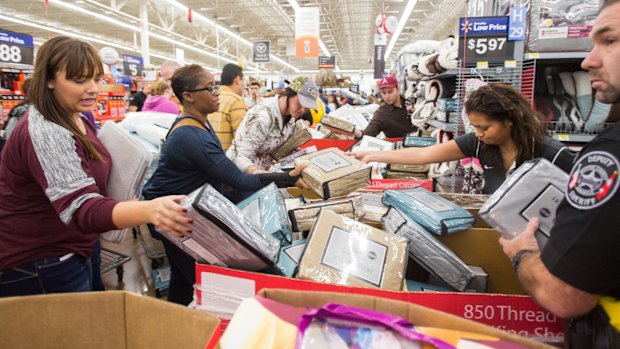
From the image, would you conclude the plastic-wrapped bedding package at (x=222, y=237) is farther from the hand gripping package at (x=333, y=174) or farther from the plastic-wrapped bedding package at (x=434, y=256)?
the hand gripping package at (x=333, y=174)

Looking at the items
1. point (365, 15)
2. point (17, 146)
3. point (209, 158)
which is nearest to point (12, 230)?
point (17, 146)

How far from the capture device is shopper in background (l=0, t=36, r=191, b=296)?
4.22ft

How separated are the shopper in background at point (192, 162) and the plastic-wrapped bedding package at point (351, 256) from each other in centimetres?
77

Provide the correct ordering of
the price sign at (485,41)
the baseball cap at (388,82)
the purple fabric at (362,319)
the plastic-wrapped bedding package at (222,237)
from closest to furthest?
1. the purple fabric at (362,319)
2. the plastic-wrapped bedding package at (222,237)
3. the price sign at (485,41)
4. the baseball cap at (388,82)

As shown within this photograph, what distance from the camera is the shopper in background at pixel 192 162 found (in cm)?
202

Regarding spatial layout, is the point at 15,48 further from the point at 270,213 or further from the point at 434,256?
the point at 434,256

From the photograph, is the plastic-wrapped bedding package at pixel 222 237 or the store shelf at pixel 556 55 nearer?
the plastic-wrapped bedding package at pixel 222 237

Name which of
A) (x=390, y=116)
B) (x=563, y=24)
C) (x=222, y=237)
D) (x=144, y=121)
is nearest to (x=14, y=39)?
(x=144, y=121)

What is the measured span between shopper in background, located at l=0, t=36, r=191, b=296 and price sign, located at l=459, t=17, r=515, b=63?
7.69ft

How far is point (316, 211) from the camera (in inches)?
69.3

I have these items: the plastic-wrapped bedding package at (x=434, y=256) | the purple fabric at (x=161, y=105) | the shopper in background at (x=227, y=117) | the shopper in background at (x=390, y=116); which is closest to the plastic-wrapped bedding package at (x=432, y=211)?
the plastic-wrapped bedding package at (x=434, y=256)

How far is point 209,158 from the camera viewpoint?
6.64 ft

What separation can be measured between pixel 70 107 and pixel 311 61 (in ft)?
117

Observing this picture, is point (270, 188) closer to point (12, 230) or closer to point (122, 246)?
point (12, 230)
